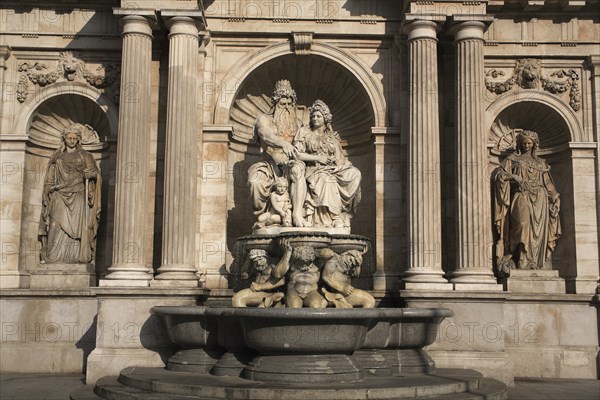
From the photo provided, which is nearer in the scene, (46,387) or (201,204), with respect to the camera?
(46,387)

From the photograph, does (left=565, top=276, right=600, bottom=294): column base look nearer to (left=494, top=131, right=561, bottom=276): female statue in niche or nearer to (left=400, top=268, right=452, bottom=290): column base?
(left=494, top=131, right=561, bottom=276): female statue in niche

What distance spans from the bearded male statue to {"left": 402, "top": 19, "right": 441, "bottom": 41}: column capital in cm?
284

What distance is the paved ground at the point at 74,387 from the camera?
11.7 m

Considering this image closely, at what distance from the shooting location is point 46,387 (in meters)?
12.5

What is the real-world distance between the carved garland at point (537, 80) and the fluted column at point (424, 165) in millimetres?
1931

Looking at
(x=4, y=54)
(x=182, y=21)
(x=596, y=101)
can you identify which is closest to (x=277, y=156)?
(x=182, y=21)

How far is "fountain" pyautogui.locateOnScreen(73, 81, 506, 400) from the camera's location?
1028cm

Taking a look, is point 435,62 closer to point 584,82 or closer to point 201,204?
point 584,82

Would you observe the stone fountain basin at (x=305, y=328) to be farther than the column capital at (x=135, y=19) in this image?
No

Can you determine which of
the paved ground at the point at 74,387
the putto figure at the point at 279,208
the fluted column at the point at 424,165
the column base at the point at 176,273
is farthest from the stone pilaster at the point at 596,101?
the column base at the point at 176,273

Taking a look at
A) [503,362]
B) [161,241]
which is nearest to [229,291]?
[161,241]

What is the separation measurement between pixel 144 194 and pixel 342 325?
5565 mm

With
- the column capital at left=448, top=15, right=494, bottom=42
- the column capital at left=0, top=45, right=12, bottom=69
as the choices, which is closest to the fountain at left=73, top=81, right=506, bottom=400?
the column capital at left=448, top=15, right=494, bottom=42

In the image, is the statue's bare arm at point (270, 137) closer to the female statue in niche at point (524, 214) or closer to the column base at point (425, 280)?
the column base at point (425, 280)
